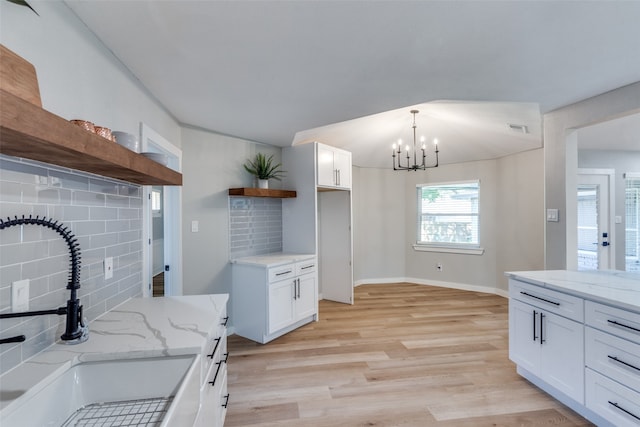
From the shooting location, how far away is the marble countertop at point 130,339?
932 millimetres

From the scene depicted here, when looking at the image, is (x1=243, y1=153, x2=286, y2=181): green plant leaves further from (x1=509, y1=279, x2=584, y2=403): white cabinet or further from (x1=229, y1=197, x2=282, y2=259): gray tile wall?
(x1=509, y1=279, x2=584, y2=403): white cabinet

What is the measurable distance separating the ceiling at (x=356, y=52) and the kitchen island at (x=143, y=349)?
4.71 ft

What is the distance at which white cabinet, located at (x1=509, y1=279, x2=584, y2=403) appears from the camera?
191cm

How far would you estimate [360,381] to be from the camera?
2.40 meters

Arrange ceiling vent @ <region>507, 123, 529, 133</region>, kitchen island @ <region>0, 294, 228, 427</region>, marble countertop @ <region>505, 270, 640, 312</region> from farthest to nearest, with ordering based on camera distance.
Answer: ceiling vent @ <region>507, 123, 529, 133</region>
marble countertop @ <region>505, 270, 640, 312</region>
kitchen island @ <region>0, 294, 228, 427</region>

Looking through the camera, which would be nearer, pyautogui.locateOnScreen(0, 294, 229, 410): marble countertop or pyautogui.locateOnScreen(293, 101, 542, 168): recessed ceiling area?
pyautogui.locateOnScreen(0, 294, 229, 410): marble countertop

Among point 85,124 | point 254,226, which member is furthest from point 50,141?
point 254,226

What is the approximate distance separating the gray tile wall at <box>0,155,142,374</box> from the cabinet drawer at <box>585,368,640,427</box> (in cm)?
284

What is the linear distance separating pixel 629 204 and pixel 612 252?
2.75 ft

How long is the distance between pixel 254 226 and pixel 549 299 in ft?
9.65

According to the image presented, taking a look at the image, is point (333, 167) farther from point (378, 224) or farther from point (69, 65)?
point (69, 65)

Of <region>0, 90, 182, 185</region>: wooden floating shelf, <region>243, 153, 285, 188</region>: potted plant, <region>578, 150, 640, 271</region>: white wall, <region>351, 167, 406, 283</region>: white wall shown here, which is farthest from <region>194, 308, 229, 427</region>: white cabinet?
<region>578, 150, 640, 271</region>: white wall

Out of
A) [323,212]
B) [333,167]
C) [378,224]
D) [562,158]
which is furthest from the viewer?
[378,224]

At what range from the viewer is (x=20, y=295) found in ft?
3.34
